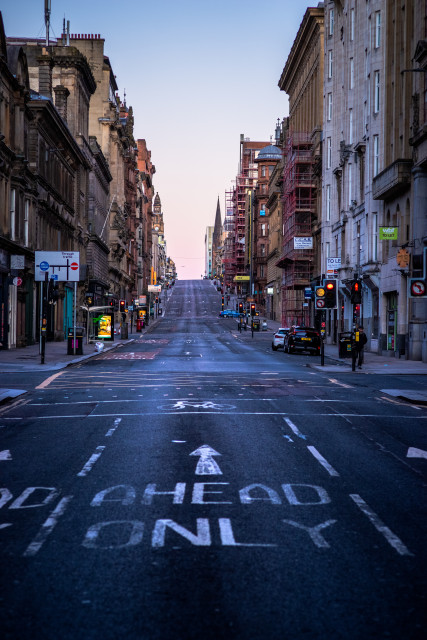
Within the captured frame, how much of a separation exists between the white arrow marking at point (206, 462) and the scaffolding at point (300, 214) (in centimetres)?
6654

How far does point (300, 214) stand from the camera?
82.4 meters

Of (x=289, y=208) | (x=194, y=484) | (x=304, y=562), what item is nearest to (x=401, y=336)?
(x=194, y=484)

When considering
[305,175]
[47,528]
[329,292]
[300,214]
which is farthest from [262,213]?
[47,528]

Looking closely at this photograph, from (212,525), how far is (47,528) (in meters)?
1.54

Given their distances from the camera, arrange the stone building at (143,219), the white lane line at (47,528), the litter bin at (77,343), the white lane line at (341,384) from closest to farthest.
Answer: the white lane line at (47,528) → the white lane line at (341,384) → the litter bin at (77,343) → the stone building at (143,219)

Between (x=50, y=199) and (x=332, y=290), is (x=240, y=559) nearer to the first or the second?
(x=332, y=290)

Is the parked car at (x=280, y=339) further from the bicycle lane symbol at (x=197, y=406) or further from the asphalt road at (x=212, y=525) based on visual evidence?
the asphalt road at (x=212, y=525)

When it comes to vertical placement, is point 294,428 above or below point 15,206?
below

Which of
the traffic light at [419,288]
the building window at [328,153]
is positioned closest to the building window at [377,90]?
the building window at [328,153]

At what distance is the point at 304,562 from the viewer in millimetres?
6219

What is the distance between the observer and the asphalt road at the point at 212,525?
505 centimetres

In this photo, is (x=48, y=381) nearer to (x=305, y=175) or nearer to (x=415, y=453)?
(x=415, y=453)

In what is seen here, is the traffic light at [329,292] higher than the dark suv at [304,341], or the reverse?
the traffic light at [329,292]

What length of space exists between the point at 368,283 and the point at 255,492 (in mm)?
41562
